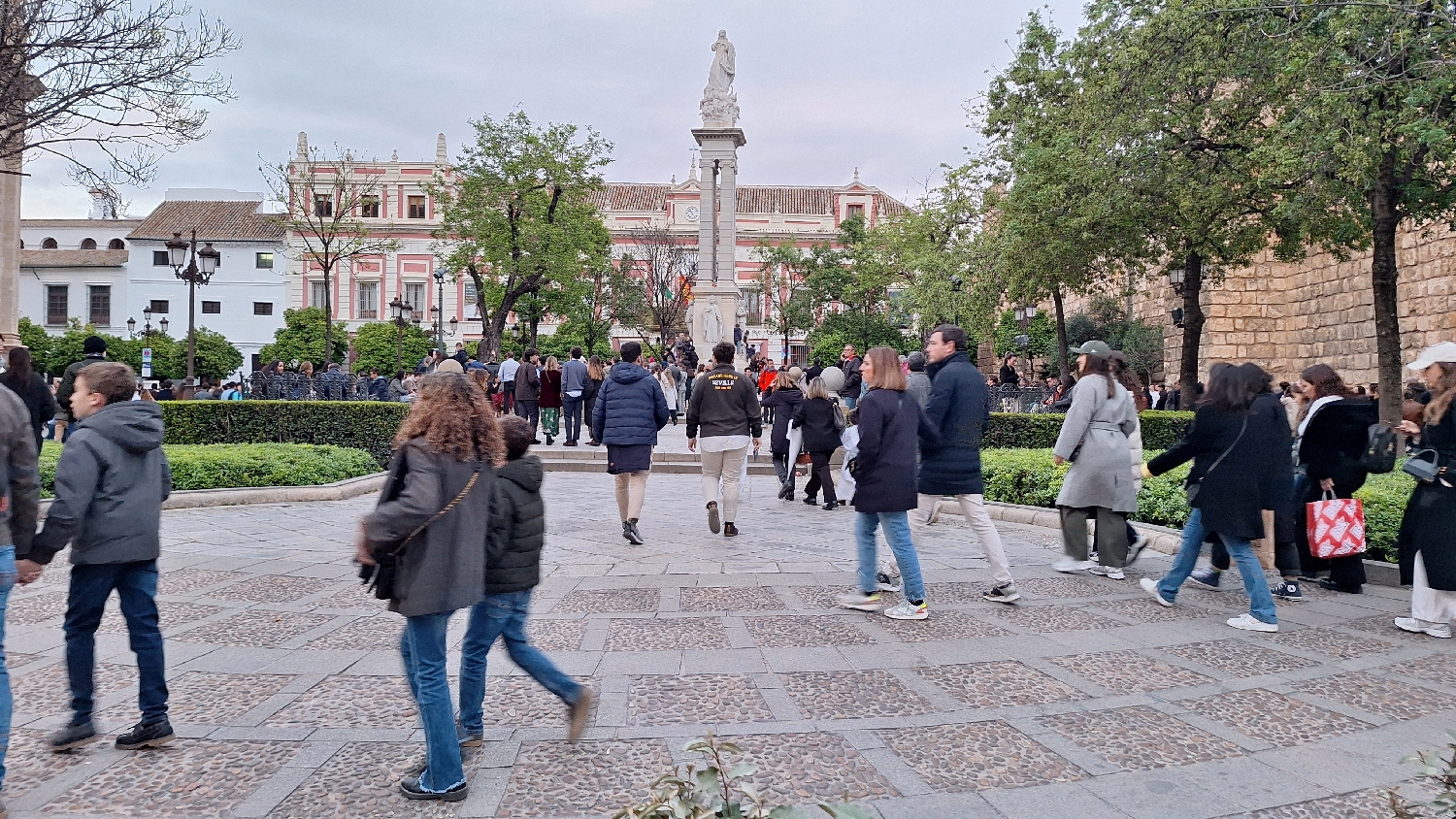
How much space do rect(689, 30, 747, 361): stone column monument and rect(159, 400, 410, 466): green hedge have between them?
1279 cm

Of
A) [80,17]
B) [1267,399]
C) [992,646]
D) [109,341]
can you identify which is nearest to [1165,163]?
[1267,399]

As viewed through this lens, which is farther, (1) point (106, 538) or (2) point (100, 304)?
(2) point (100, 304)

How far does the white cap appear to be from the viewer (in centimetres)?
560

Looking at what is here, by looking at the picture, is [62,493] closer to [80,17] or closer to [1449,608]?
[1449,608]

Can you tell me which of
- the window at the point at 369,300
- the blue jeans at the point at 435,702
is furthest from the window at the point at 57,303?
the blue jeans at the point at 435,702

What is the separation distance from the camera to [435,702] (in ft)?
10.6

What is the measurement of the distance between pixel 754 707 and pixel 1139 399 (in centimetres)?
532

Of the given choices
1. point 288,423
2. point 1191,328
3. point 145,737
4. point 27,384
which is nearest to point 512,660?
point 145,737

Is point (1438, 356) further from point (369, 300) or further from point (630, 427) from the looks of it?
point (369, 300)

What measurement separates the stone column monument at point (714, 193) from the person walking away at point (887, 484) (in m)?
20.5

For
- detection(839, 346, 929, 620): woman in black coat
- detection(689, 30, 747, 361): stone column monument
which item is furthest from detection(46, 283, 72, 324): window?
detection(839, 346, 929, 620): woman in black coat

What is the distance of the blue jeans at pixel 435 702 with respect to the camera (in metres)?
3.24

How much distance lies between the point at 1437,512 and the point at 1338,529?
3.27 feet

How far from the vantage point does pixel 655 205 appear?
198ft
